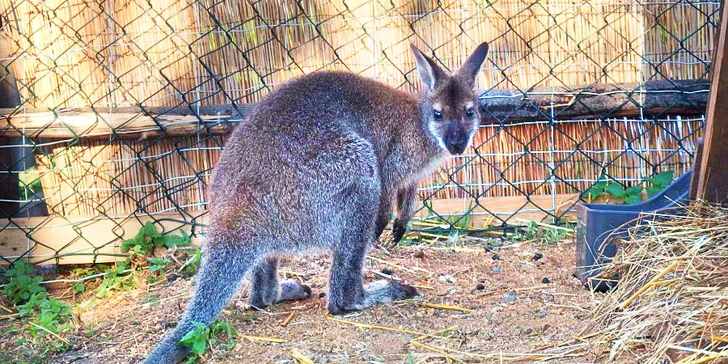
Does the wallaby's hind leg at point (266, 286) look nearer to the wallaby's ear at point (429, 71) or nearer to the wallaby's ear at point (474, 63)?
the wallaby's ear at point (429, 71)

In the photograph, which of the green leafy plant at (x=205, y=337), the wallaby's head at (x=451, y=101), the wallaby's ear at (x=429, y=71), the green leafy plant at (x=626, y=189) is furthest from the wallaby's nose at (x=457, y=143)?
the green leafy plant at (x=205, y=337)

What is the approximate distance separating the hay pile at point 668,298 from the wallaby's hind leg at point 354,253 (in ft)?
3.97

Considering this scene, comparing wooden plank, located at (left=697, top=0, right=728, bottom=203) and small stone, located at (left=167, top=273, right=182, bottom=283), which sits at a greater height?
wooden plank, located at (left=697, top=0, right=728, bottom=203)

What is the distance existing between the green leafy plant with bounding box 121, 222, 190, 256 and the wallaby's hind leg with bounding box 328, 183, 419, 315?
5.29 feet

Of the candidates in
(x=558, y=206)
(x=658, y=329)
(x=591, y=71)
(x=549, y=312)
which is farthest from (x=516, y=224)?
(x=658, y=329)

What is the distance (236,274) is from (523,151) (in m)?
2.53

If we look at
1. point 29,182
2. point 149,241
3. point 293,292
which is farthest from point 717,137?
point 29,182

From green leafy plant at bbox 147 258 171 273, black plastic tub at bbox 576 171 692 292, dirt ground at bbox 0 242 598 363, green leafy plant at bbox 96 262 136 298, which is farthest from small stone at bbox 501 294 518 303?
green leafy plant at bbox 96 262 136 298

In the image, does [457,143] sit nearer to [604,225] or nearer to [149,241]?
[604,225]

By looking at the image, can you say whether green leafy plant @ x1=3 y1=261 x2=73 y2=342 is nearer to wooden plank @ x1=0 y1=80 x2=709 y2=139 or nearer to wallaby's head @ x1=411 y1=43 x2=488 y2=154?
wooden plank @ x1=0 y1=80 x2=709 y2=139

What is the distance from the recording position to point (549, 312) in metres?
4.26

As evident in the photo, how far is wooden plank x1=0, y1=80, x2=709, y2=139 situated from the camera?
5566 mm

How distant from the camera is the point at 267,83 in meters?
5.75

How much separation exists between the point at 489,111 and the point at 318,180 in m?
1.82
